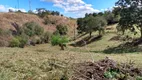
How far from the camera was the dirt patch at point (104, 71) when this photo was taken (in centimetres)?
879

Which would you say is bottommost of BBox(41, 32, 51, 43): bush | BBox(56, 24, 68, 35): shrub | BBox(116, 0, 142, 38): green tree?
BBox(41, 32, 51, 43): bush

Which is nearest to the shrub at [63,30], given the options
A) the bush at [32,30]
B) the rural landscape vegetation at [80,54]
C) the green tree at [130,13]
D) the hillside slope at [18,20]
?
the rural landscape vegetation at [80,54]

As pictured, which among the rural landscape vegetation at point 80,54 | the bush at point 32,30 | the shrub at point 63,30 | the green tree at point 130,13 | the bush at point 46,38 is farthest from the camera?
Answer: the shrub at point 63,30

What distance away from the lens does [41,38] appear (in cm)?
7119

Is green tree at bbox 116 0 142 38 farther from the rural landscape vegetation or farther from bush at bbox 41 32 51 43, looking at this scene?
bush at bbox 41 32 51 43

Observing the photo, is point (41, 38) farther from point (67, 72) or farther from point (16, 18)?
point (67, 72)

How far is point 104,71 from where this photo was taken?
934cm

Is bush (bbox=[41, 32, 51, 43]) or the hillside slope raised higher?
the hillside slope

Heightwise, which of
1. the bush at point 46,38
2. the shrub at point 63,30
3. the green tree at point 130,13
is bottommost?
the bush at point 46,38

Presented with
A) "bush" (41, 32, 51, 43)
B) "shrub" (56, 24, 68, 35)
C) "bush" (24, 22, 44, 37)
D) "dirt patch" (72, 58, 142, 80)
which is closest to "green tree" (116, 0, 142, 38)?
"dirt patch" (72, 58, 142, 80)

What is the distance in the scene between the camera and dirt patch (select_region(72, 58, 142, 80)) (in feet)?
28.8

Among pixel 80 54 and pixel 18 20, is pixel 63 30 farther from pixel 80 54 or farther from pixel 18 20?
pixel 80 54

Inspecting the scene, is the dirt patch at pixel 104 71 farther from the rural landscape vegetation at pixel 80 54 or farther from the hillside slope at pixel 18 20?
the hillside slope at pixel 18 20

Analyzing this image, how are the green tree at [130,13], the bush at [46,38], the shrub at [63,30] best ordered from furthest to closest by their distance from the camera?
the shrub at [63,30] < the bush at [46,38] < the green tree at [130,13]
